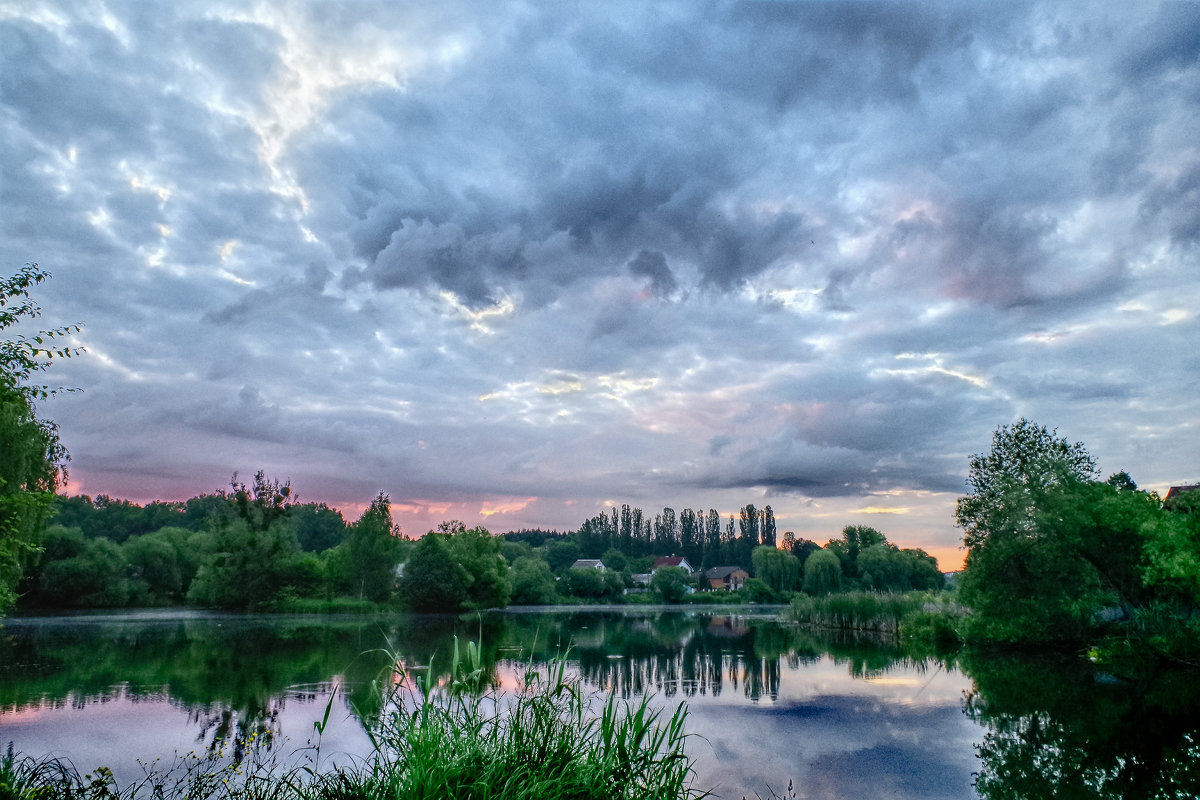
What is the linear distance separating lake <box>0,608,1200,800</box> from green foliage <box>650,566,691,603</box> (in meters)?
53.5

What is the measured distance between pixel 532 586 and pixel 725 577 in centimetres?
4792

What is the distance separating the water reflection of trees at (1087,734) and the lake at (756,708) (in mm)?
50

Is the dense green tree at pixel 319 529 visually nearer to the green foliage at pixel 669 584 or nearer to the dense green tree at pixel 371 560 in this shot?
the dense green tree at pixel 371 560

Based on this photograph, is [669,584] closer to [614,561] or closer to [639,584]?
[639,584]

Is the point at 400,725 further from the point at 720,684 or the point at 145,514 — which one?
the point at 145,514

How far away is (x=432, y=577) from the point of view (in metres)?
57.7

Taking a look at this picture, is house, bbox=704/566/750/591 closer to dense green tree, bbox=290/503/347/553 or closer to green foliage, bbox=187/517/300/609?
dense green tree, bbox=290/503/347/553

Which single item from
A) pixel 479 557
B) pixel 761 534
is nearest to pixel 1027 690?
pixel 479 557

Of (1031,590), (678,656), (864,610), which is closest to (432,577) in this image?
(864,610)

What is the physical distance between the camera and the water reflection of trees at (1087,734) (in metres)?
9.95

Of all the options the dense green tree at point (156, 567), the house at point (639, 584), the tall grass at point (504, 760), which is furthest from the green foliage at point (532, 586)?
the tall grass at point (504, 760)

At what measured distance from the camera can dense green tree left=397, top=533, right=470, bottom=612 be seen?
190ft

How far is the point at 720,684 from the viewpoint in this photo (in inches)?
758

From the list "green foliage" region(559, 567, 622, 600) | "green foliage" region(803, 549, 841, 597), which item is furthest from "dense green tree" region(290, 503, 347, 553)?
"green foliage" region(803, 549, 841, 597)
